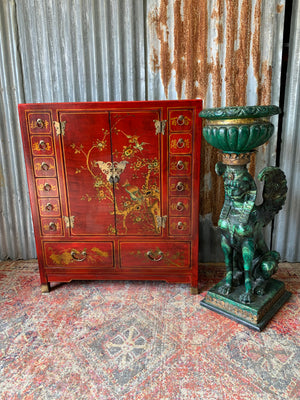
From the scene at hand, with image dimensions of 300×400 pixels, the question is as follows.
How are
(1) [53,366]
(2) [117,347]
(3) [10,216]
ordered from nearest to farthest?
1. (1) [53,366]
2. (2) [117,347]
3. (3) [10,216]

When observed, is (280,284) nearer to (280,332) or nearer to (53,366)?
(280,332)

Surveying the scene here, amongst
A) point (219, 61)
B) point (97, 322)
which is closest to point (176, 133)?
point (219, 61)

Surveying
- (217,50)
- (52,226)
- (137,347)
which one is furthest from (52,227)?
(217,50)

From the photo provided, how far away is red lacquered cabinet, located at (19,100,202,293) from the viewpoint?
7.61 ft

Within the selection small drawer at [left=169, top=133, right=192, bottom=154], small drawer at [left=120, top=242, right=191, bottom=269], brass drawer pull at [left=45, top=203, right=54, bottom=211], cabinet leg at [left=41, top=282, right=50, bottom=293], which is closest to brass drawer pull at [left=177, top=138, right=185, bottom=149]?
small drawer at [left=169, top=133, right=192, bottom=154]

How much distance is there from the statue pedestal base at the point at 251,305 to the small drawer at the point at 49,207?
4.73ft

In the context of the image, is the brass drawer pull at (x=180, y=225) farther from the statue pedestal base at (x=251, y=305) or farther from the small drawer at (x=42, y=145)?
the small drawer at (x=42, y=145)

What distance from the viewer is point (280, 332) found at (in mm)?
2152

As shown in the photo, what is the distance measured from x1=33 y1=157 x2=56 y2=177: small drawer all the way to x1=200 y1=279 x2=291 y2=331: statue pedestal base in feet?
5.34

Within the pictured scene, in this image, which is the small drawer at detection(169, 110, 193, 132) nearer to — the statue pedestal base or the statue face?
the statue face

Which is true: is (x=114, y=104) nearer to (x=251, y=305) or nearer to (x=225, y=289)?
(x=225, y=289)

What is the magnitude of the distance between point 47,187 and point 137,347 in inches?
55.7

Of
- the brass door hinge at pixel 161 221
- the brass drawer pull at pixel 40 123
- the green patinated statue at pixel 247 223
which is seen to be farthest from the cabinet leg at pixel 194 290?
the brass drawer pull at pixel 40 123

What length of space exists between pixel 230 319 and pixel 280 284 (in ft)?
1.87
